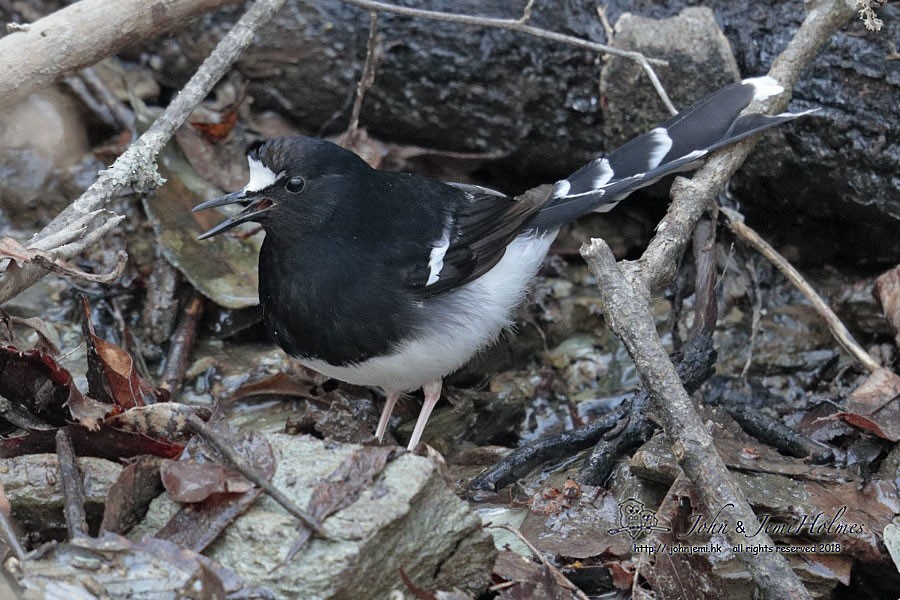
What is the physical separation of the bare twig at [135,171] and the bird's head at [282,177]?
29 centimetres

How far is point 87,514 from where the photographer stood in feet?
10.2

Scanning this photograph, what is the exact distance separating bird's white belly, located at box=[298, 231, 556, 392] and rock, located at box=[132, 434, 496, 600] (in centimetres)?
94

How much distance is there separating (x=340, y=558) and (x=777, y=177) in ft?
10.7

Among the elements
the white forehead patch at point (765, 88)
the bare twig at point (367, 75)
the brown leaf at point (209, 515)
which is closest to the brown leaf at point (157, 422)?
the brown leaf at point (209, 515)

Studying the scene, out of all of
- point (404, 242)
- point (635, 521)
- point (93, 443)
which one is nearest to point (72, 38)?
point (404, 242)

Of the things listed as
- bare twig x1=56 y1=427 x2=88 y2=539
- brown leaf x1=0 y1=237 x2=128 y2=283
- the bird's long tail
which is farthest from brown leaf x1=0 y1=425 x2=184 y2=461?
the bird's long tail

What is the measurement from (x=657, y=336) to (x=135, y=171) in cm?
207

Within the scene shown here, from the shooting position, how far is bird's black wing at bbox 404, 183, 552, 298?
414 centimetres

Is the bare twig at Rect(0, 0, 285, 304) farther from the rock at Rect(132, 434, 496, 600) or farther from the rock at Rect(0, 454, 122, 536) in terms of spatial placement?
the rock at Rect(132, 434, 496, 600)

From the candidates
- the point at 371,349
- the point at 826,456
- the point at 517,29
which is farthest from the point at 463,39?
the point at 826,456

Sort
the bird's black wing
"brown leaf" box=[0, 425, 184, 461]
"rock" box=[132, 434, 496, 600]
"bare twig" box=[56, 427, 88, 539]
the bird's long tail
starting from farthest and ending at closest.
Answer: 1. the bird's long tail
2. the bird's black wing
3. "brown leaf" box=[0, 425, 184, 461]
4. "bare twig" box=[56, 427, 88, 539]
5. "rock" box=[132, 434, 496, 600]

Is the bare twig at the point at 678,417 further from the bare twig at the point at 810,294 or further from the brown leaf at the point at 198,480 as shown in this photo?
the bare twig at the point at 810,294

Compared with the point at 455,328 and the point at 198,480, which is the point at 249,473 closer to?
the point at 198,480

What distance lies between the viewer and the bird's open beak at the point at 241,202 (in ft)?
12.6
